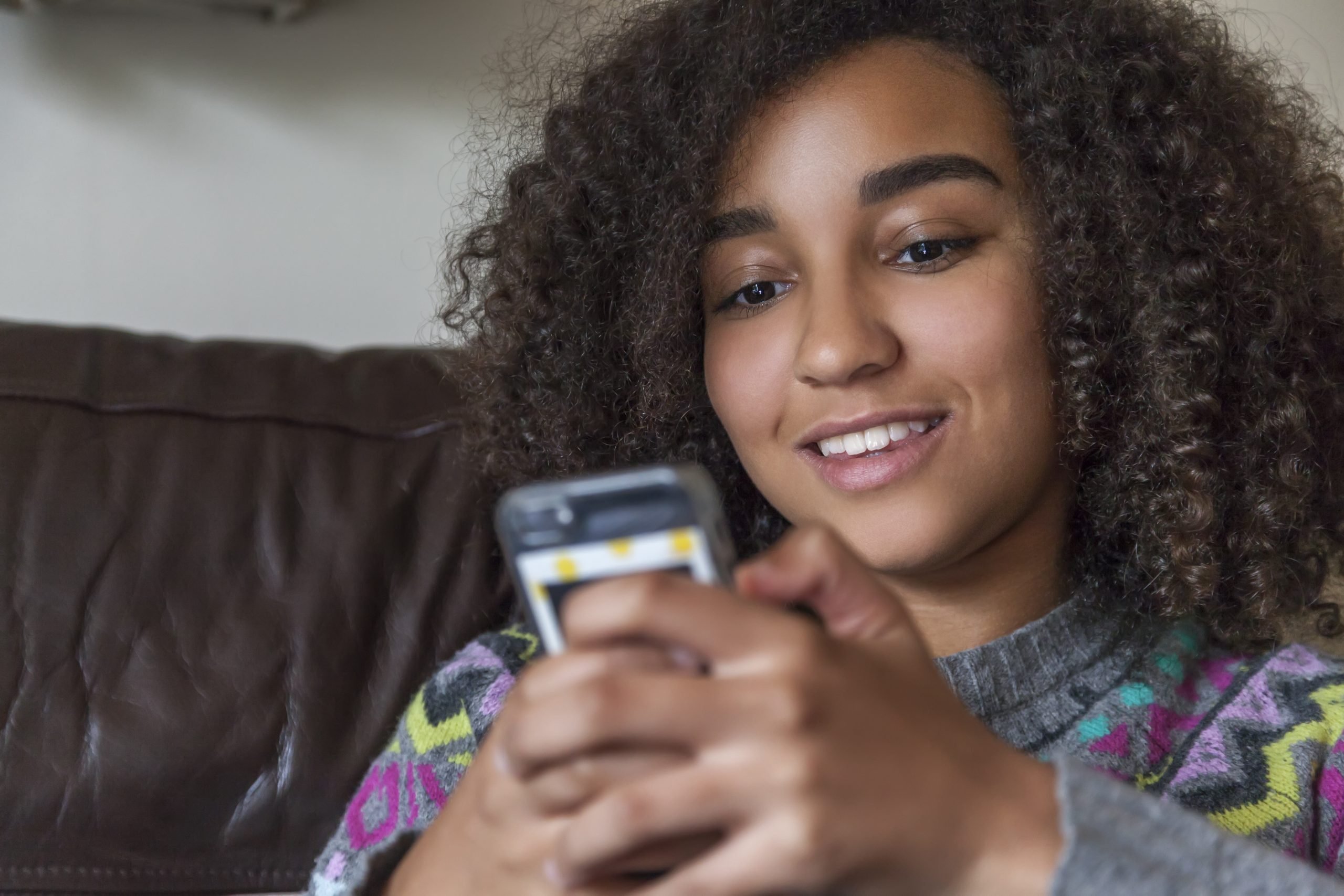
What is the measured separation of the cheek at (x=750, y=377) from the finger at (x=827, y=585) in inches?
17.4

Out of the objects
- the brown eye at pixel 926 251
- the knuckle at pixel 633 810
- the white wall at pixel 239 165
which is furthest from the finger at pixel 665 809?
the white wall at pixel 239 165

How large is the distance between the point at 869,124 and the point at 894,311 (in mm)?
146

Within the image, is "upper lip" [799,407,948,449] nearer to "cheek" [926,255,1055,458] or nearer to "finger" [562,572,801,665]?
"cheek" [926,255,1055,458]

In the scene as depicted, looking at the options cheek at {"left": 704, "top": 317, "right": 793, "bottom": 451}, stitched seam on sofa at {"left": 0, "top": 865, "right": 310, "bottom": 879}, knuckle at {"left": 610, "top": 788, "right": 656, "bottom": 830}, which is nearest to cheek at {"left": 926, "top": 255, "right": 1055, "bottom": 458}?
cheek at {"left": 704, "top": 317, "right": 793, "bottom": 451}

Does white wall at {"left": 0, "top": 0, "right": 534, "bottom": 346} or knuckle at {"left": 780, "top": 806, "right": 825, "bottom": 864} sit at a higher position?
white wall at {"left": 0, "top": 0, "right": 534, "bottom": 346}

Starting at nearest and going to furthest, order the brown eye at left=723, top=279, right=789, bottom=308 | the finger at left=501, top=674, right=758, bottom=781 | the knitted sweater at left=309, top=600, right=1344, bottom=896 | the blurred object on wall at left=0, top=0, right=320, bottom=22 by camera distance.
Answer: the finger at left=501, top=674, right=758, bottom=781
the knitted sweater at left=309, top=600, right=1344, bottom=896
the brown eye at left=723, top=279, right=789, bottom=308
the blurred object on wall at left=0, top=0, right=320, bottom=22

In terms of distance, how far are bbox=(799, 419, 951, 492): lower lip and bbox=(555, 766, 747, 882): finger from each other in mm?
476

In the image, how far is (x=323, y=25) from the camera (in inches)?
56.7

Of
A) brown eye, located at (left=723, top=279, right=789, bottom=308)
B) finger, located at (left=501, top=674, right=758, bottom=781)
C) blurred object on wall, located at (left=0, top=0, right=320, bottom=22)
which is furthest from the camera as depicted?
blurred object on wall, located at (left=0, top=0, right=320, bottom=22)

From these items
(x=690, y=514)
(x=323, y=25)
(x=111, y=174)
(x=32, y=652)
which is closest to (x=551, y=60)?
(x=323, y=25)

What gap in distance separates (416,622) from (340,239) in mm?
576

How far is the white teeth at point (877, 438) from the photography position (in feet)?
2.96

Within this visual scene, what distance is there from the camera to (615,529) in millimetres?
491

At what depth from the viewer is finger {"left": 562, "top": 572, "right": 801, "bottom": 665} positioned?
1.48ft
